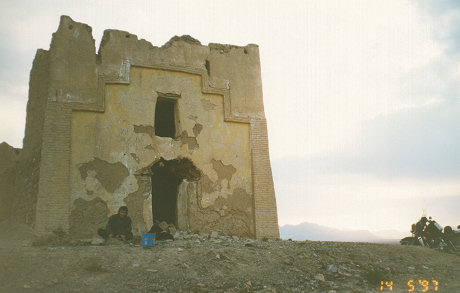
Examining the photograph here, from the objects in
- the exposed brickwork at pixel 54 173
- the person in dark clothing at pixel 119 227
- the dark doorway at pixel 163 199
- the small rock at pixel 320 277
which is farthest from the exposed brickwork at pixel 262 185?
the exposed brickwork at pixel 54 173

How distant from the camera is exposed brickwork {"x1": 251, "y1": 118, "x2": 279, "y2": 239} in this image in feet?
40.3

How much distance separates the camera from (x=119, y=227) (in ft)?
33.7

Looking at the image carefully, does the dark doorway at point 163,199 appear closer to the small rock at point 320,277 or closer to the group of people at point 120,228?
the group of people at point 120,228

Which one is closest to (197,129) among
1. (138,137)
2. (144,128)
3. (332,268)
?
(144,128)

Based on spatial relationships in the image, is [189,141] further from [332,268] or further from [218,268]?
[332,268]

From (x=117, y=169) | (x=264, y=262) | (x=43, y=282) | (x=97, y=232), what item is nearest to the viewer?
(x=43, y=282)

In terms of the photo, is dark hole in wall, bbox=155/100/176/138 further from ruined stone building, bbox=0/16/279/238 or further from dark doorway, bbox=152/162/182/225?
dark doorway, bbox=152/162/182/225

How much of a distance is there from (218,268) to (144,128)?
16.2ft

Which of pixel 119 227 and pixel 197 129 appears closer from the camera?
→ pixel 119 227

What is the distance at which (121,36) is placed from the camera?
39.6 ft

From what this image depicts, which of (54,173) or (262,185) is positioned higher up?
(54,173)

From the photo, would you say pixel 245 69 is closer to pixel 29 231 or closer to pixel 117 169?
pixel 117 169

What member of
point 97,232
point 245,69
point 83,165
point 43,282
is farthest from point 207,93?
point 43,282

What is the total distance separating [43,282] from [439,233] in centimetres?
1007
